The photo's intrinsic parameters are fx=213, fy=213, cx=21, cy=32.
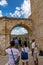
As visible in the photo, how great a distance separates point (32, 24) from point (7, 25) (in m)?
3.03

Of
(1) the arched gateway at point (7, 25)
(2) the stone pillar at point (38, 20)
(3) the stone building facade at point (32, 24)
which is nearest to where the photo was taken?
(2) the stone pillar at point (38, 20)

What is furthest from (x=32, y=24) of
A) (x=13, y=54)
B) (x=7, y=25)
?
(x=13, y=54)

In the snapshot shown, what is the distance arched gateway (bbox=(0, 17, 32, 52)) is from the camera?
1927 cm

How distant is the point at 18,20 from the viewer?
795 inches

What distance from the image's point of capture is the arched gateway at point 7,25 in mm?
19266

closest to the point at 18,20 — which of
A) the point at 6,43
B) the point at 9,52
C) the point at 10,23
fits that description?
the point at 10,23

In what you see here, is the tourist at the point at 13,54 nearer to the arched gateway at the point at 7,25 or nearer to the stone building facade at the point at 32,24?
the stone building facade at the point at 32,24

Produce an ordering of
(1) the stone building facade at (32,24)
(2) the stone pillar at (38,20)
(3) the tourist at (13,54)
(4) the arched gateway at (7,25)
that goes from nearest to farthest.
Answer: (3) the tourist at (13,54) → (2) the stone pillar at (38,20) → (1) the stone building facade at (32,24) → (4) the arched gateway at (7,25)

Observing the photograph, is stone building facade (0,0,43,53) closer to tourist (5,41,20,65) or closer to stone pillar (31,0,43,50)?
stone pillar (31,0,43,50)

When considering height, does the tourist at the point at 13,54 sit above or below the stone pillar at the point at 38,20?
below

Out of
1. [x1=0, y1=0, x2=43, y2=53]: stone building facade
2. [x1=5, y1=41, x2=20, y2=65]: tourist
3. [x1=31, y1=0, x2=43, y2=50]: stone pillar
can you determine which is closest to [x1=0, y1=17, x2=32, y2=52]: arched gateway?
[x1=0, y1=0, x2=43, y2=53]: stone building facade

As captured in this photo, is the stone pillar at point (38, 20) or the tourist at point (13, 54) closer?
the tourist at point (13, 54)

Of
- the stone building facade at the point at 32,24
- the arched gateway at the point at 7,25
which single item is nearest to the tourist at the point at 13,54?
the stone building facade at the point at 32,24

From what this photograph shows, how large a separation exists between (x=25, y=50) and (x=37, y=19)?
770 cm
